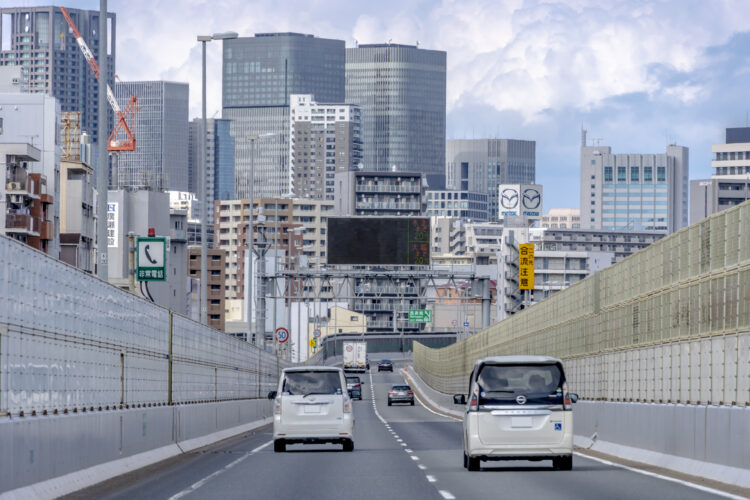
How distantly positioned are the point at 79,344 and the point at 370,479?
5082mm

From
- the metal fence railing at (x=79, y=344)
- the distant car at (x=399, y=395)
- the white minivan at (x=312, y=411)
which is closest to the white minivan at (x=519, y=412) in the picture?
the metal fence railing at (x=79, y=344)

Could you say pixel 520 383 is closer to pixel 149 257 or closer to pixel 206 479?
pixel 206 479

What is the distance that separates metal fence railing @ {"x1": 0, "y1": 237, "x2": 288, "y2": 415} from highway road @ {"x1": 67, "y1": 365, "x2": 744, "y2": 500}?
1.52m

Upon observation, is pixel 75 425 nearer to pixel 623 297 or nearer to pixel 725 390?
pixel 725 390

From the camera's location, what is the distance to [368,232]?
81.8 metres

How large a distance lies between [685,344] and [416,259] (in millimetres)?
55545

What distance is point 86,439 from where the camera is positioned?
854 inches

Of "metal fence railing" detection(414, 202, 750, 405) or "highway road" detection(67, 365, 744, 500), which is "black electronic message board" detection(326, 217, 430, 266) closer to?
"metal fence railing" detection(414, 202, 750, 405)

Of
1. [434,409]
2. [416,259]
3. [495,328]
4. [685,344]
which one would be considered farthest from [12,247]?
[434,409]

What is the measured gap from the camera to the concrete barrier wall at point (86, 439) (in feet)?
56.3

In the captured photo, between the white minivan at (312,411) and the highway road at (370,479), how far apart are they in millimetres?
519

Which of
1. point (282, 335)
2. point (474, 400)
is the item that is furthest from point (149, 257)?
point (282, 335)

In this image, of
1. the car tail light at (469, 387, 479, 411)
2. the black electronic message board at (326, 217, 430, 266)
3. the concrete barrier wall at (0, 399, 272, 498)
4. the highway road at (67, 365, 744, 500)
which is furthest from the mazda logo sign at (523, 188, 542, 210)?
the car tail light at (469, 387, 479, 411)

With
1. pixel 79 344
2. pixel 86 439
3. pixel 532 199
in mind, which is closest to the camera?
pixel 86 439
